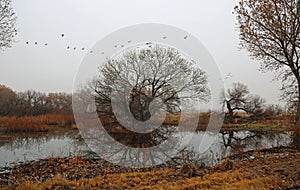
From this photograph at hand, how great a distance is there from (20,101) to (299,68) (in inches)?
1292

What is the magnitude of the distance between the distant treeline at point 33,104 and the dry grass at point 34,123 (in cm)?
195

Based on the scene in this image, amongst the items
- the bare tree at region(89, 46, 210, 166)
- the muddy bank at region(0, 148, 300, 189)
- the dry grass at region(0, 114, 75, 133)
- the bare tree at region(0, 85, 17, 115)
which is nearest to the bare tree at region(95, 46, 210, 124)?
the bare tree at region(89, 46, 210, 166)

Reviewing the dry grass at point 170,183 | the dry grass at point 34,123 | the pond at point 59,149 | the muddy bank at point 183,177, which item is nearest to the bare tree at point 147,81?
the pond at point 59,149

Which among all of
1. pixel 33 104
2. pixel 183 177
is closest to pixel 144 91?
pixel 183 177

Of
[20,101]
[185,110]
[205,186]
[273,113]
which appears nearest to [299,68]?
[185,110]

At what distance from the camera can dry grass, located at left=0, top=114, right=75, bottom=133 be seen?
2105 centimetres

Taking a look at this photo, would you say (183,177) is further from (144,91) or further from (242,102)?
(242,102)

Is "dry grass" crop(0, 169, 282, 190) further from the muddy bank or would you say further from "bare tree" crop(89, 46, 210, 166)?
"bare tree" crop(89, 46, 210, 166)

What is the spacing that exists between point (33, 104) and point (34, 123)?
13067 mm

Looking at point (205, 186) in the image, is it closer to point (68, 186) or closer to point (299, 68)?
point (68, 186)

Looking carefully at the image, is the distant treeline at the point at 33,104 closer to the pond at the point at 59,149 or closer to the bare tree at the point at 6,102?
the bare tree at the point at 6,102

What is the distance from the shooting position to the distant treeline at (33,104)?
2880 centimetres

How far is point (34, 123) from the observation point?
22219mm

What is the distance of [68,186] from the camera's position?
5.77 m
